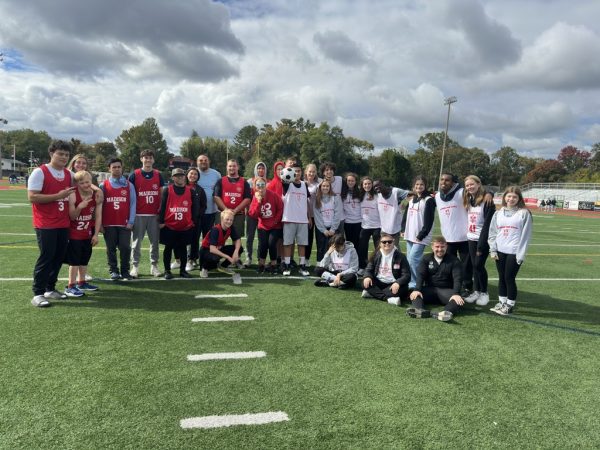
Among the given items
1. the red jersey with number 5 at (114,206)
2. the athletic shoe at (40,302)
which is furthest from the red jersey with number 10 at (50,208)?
the red jersey with number 5 at (114,206)

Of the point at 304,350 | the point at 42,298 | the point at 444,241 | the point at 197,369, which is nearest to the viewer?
the point at 197,369

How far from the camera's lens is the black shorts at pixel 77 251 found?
5691 millimetres

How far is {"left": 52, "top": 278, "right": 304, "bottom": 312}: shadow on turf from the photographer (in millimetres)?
5434

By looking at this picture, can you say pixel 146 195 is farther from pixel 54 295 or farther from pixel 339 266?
pixel 339 266

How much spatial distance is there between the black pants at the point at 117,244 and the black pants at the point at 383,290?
13.2 feet

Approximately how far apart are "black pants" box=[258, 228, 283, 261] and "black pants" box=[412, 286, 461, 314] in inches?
114

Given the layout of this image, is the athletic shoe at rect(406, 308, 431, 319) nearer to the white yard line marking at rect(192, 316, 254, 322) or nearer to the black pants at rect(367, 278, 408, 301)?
the black pants at rect(367, 278, 408, 301)

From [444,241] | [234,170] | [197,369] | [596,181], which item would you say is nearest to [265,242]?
[234,170]

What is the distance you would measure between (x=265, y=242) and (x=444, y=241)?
130 inches

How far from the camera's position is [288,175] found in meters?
7.25

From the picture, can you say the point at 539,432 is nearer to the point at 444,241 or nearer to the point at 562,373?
the point at 562,373

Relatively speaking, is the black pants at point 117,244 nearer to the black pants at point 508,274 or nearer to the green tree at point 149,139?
the black pants at point 508,274

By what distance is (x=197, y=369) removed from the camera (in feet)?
12.1

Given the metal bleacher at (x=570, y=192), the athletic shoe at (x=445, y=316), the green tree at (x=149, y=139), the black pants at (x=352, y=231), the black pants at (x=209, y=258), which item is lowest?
the athletic shoe at (x=445, y=316)
